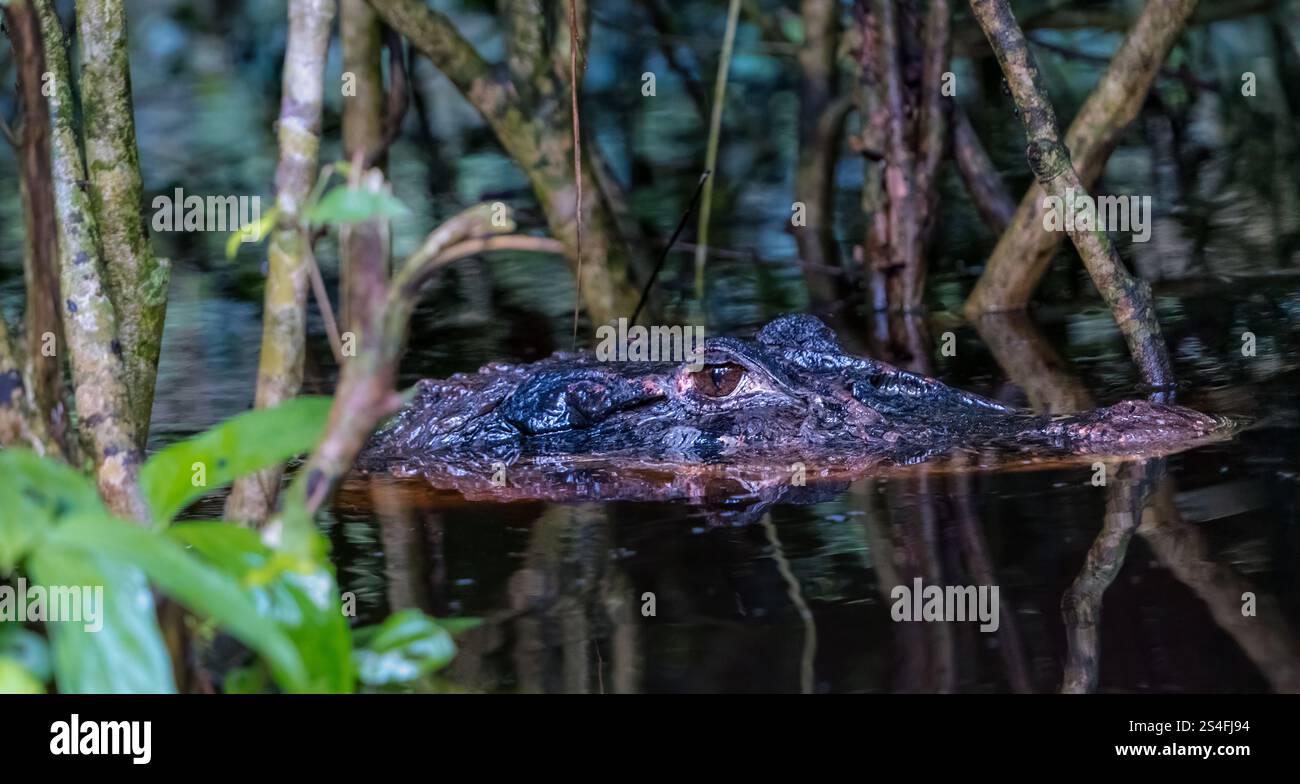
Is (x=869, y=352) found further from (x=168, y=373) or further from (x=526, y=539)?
(x=168, y=373)

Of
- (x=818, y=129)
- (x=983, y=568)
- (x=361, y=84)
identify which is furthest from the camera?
(x=818, y=129)

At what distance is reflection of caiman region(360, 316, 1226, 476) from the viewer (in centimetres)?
404

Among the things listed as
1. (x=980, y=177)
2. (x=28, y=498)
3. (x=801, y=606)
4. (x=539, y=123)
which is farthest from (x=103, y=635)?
(x=980, y=177)

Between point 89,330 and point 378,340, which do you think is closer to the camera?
point 378,340

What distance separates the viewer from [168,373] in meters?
6.29

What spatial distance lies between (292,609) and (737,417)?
2.42m

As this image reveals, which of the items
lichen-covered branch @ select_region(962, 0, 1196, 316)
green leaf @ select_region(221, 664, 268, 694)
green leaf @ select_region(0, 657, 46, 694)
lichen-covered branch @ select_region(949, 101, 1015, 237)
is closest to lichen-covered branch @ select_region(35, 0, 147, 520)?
green leaf @ select_region(221, 664, 268, 694)

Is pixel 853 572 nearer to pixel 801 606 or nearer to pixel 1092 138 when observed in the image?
pixel 801 606

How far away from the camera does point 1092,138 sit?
572cm

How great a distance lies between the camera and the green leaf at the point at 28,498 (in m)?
1.76

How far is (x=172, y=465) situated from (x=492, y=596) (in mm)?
1153

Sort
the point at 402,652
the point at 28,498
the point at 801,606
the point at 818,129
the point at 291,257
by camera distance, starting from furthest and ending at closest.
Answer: the point at 818,129, the point at 801,606, the point at 291,257, the point at 402,652, the point at 28,498

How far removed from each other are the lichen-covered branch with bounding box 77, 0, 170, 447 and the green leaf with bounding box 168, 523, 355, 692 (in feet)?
4.40
